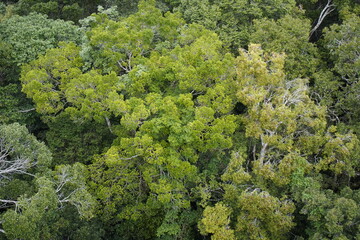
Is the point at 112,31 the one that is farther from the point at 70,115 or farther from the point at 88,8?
the point at 88,8

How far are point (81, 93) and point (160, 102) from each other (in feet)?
12.6

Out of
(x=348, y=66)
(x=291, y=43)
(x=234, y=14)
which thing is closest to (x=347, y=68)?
(x=348, y=66)

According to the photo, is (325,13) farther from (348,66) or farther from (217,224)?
(217,224)

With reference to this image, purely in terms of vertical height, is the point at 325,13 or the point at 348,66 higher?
the point at 325,13

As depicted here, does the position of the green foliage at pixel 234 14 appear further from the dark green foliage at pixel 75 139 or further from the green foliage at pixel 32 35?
the dark green foliage at pixel 75 139

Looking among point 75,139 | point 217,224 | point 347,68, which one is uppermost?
point 347,68

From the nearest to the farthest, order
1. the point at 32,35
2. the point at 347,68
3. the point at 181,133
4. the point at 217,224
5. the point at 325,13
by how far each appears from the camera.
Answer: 1. the point at 217,224
2. the point at 181,133
3. the point at 347,68
4. the point at 32,35
5. the point at 325,13

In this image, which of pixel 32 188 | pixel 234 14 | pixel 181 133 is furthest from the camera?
pixel 234 14

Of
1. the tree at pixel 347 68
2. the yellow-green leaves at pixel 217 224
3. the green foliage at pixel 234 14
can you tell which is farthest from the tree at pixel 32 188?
the tree at pixel 347 68

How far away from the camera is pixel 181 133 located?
12.8 metres

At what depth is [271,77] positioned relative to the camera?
13.2 metres

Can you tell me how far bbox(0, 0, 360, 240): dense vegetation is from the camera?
12414mm

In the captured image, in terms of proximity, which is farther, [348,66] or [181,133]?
[348,66]

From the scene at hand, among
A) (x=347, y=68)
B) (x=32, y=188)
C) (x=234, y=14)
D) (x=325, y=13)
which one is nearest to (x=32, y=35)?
(x=32, y=188)
